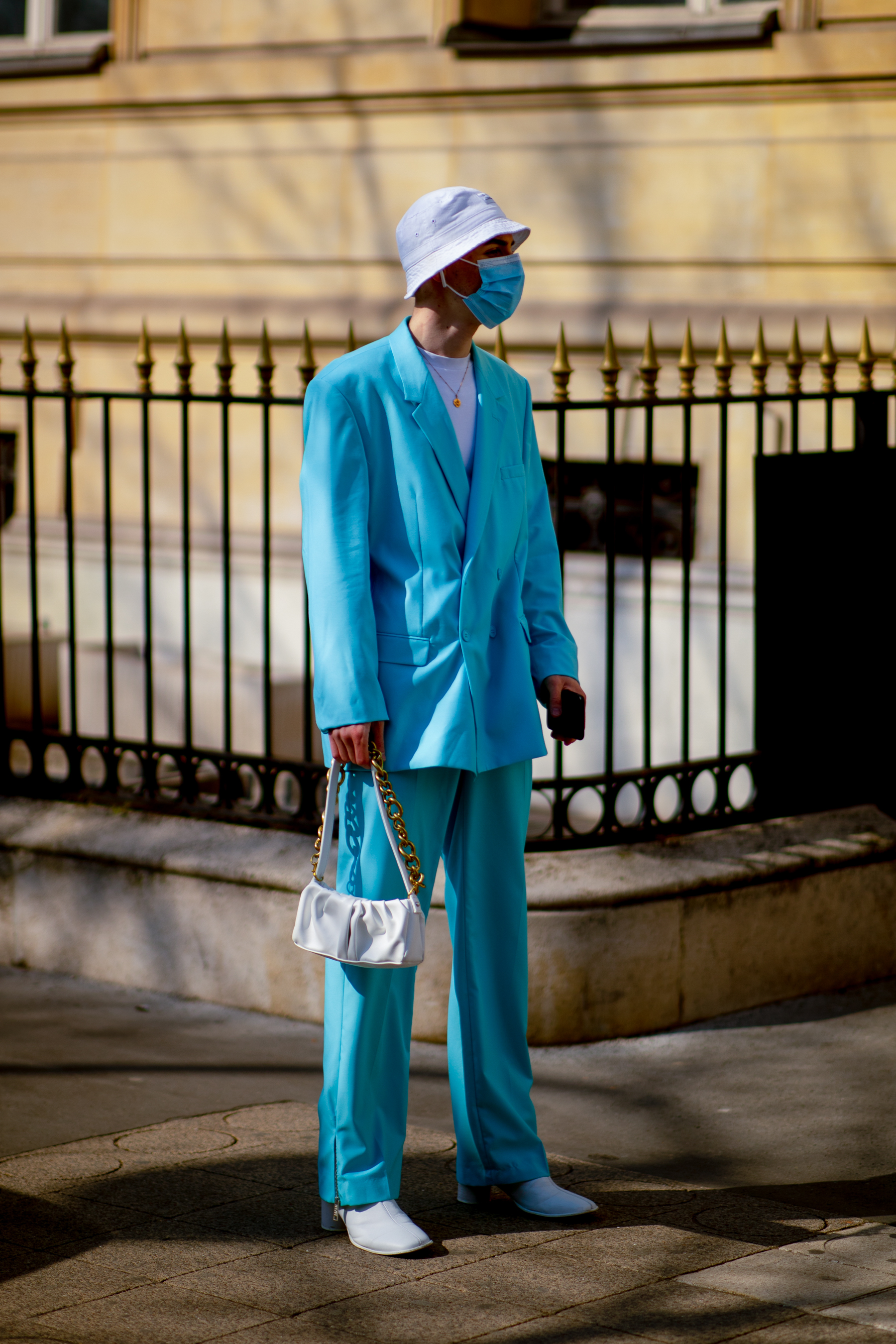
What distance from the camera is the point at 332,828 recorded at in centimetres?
394

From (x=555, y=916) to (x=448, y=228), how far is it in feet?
7.44

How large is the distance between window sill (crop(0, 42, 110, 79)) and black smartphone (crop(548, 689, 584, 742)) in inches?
280

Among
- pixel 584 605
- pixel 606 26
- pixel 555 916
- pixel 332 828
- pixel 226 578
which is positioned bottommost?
pixel 555 916

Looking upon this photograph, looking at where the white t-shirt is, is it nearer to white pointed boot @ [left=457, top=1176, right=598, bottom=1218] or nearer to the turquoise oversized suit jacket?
the turquoise oversized suit jacket

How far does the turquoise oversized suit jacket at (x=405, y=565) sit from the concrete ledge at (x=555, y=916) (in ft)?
5.38

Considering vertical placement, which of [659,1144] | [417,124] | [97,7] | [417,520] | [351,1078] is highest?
[97,7]

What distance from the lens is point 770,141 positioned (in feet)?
26.9

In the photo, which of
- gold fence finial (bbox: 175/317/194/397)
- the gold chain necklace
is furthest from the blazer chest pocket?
gold fence finial (bbox: 175/317/194/397)

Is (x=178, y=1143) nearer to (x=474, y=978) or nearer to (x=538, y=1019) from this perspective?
(x=474, y=978)

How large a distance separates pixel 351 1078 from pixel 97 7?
817 centimetres

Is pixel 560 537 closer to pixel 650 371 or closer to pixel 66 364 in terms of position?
pixel 650 371

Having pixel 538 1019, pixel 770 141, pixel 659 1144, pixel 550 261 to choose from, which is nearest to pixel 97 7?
pixel 550 261

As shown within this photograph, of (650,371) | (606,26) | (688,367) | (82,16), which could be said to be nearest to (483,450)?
(650,371)

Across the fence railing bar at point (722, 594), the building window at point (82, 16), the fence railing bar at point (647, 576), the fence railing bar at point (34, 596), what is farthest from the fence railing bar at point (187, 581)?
the building window at point (82, 16)
